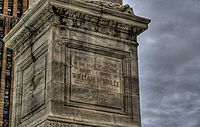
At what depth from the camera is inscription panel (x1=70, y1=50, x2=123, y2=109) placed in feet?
63.6

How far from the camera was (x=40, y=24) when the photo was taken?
20.5 m

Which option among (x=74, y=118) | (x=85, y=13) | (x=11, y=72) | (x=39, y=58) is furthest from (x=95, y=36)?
(x=11, y=72)

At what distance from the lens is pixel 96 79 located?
19938 mm

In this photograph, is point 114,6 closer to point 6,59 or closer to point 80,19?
point 80,19

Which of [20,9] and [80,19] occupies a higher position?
[20,9]

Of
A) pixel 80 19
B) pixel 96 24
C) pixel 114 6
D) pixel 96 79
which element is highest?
pixel 114 6

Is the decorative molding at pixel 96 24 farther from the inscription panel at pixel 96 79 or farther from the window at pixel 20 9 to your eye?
the window at pixel 20 9

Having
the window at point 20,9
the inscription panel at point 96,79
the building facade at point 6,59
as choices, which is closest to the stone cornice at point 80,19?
the inscription panel at point 96,79

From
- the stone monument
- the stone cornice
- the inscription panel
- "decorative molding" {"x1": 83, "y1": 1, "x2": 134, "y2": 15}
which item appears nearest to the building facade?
the stone cornice

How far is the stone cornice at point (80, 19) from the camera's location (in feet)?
64.7

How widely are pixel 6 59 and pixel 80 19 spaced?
292ft

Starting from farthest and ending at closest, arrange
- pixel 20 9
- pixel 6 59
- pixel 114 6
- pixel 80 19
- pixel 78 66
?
pixel 20 9 → pixel 6 59 → pixel 114 6 → pixel 80 19 → pixel 78 66

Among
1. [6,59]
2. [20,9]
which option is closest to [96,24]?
[6,59]

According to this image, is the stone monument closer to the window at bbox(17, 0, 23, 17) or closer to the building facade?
the building facade
